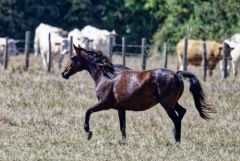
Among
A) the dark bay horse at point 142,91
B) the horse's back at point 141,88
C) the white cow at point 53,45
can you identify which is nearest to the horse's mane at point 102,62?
the dark bay horse at point 142,91

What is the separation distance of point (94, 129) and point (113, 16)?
1240 inches

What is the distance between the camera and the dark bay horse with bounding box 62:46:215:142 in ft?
42.7

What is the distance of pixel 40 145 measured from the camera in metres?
12.6

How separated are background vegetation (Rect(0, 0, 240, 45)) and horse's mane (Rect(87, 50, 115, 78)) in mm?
22488

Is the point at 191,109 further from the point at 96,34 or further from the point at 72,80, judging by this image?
the point at 96,34

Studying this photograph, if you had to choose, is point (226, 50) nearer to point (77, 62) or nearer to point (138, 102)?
point (77, 62)

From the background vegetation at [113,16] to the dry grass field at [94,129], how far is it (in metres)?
16.7

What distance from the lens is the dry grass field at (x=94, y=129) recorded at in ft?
38.9

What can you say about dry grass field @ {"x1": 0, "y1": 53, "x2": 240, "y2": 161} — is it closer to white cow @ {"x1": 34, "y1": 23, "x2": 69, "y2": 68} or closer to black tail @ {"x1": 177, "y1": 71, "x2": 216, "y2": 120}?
black tail @ {"x1": 177, "y1": 71, "x2": 216, "y2": 120}

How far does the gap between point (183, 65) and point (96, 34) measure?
9.69 meters

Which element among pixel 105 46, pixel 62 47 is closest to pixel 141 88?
pixel 62 47

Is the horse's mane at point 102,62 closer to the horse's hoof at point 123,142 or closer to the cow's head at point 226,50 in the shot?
the horse's hoof at point 123,142

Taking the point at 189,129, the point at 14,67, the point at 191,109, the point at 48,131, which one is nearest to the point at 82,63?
the point at 48,131

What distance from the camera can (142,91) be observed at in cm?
1316
